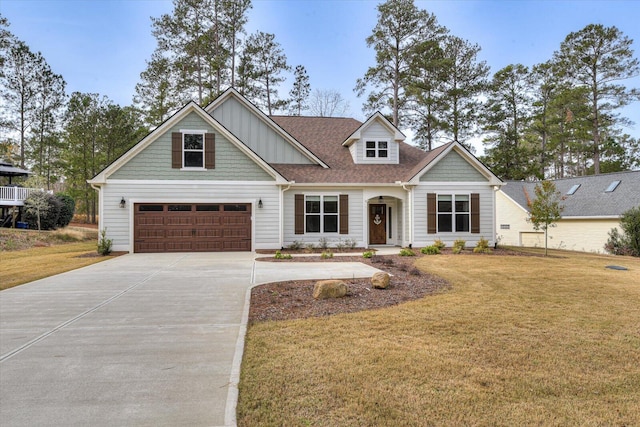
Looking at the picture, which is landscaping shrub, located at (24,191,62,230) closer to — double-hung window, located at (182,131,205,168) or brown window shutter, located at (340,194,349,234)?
double-hung window, located at (182,131,205,168)

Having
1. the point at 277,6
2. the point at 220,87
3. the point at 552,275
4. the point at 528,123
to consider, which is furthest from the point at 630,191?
the point at 220,87

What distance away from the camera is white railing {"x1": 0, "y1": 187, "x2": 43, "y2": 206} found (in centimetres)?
2306

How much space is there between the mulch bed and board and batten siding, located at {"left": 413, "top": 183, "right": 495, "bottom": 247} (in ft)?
22.0

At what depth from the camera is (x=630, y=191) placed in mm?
20547

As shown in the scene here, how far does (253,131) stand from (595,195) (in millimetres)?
20595

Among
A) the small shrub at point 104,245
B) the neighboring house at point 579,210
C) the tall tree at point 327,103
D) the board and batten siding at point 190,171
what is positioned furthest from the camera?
the tall tree at point 327,103

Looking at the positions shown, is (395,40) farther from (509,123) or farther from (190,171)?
(190,171)

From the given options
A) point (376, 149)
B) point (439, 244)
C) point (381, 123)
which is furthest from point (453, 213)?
point (381, 123)

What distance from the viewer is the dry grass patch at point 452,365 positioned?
292 centimetres

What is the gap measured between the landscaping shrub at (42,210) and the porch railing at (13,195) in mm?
511

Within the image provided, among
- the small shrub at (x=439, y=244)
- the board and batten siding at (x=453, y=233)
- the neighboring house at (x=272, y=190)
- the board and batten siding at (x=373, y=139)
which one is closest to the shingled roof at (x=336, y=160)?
the neighboring house at (x=272, y=190)

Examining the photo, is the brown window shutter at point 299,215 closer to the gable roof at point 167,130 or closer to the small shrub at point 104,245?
the gable roof at point 167,130

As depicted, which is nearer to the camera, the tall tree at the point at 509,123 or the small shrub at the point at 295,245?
the small shrub at the point at 295,245

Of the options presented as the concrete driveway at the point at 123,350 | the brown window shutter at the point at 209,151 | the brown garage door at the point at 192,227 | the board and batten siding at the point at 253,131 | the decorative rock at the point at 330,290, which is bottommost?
the concrete driveway at the point at 123,350
